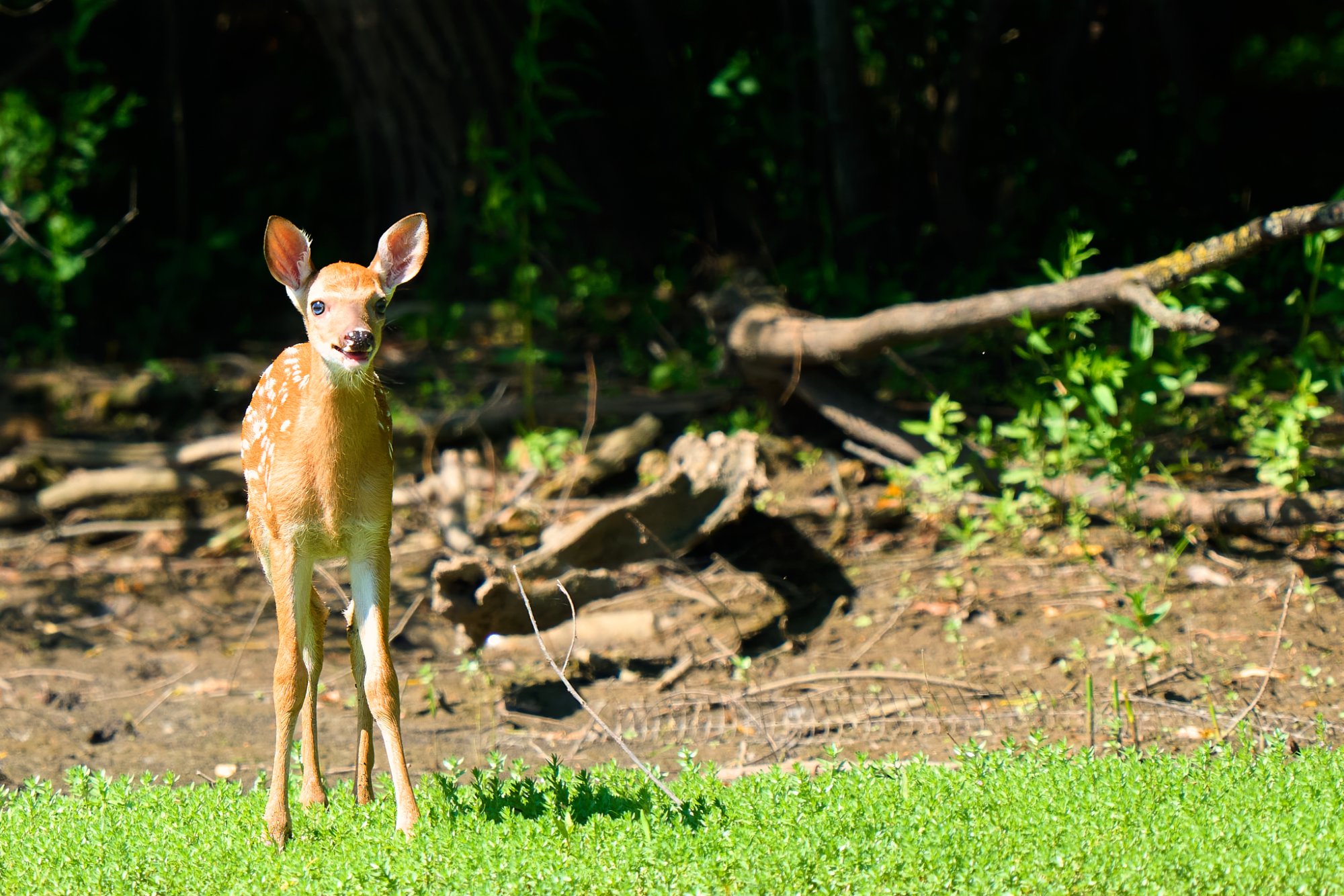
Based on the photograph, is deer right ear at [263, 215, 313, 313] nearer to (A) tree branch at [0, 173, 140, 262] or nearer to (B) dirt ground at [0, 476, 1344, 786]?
(B) dirt ground at [0, 476, 1344, 786]

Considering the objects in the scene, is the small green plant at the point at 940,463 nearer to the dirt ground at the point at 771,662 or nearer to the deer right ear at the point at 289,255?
the dirt ground at the point at 771,662

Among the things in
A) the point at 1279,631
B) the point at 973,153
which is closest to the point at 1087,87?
the point at 973,153

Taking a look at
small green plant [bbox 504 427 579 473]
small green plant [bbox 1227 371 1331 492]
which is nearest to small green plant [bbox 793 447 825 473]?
small green plant [bbox 504 427 579 473]

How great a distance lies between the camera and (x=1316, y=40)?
45.1 feet

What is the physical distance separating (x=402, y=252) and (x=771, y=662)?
294 cm

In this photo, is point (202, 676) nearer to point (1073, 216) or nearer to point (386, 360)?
point (386, 360)

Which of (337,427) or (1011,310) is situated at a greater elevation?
(337,427)

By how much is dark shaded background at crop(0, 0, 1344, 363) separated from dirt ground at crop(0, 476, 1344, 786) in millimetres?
2913

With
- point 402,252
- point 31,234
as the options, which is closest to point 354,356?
point 402,252

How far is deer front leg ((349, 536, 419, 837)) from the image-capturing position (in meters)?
4.60

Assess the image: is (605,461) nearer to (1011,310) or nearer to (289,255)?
(1011,310)

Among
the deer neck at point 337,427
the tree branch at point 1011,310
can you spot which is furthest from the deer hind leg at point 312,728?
the tree branch at point 1011,310

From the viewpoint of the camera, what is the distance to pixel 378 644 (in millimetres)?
4684

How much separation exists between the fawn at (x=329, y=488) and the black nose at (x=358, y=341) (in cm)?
12
